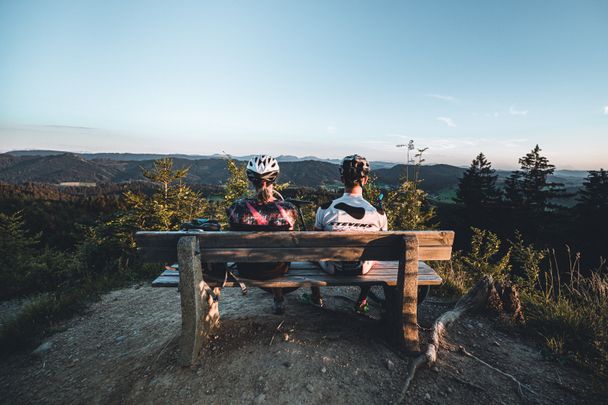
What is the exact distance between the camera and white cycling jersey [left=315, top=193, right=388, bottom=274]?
334 cm

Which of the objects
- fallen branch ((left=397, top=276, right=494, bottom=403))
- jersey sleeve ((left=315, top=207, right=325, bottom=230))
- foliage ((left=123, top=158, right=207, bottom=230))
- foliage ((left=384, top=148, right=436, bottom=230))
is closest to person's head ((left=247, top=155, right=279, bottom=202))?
jersey sleeve ((left=315, top=207, right=325, bottom=230))

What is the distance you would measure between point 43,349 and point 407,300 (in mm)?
4611

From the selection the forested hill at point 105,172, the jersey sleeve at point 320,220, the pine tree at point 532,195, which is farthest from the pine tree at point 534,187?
the forested hill at point 105,172

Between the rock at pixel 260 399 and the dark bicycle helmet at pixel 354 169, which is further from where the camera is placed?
the dark bicycle helmet at pixel 354 169

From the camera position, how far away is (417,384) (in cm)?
279

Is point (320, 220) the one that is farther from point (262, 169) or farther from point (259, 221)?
point (262, 169)

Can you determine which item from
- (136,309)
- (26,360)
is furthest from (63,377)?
(136,309)

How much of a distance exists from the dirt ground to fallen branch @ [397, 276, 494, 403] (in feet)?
0.24

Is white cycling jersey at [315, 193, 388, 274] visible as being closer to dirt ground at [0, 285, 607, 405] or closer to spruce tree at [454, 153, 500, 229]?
dirt ground at [0, 285, 607, 405]

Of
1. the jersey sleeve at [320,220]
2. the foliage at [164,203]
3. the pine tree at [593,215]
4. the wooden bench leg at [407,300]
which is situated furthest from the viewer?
the pine tree at [593,215]

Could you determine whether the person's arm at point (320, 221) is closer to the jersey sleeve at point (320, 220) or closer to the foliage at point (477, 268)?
the jersey sleeve at point (320, 220)

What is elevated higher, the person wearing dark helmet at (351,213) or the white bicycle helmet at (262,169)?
the white bicycle helmet at (262,169)

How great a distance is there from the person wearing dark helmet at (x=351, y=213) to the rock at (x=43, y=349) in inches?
147

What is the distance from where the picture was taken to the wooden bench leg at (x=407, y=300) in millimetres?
2998
